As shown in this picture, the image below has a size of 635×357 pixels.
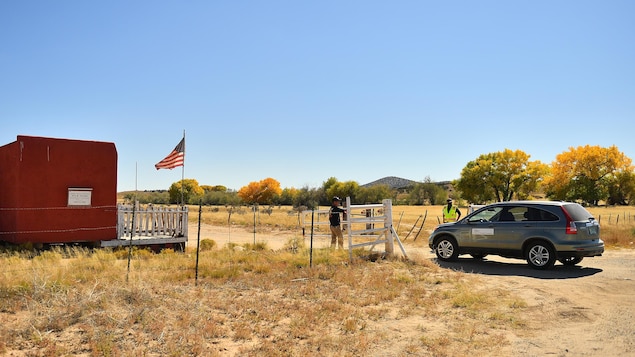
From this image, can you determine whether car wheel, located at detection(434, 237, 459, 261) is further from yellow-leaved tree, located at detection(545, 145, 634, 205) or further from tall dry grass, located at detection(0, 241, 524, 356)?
yellow-leaved tree, located at detection(545, 145, 634, 205)

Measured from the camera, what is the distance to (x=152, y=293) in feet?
26.3

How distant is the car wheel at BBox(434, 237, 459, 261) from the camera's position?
1352 cm

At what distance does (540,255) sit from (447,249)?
98.4 inches

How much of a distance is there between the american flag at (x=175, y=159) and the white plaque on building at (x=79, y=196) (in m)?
3.43

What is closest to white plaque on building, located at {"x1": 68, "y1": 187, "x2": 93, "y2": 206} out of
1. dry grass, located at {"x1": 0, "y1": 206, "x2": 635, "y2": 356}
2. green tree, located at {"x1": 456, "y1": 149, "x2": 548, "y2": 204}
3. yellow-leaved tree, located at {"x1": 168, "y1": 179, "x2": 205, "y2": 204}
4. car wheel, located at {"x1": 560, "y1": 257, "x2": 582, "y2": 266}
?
dry grass, located at {"x1": 0, "y1": 206, "x2": 635, "y2": 356}

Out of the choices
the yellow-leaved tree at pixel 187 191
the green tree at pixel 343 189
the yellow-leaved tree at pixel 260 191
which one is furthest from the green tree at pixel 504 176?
the yellow-leaved tree at pixel 187 191

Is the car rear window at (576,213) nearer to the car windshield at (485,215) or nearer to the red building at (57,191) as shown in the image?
the car windshield at (485,215)

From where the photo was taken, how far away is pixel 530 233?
39.6ft

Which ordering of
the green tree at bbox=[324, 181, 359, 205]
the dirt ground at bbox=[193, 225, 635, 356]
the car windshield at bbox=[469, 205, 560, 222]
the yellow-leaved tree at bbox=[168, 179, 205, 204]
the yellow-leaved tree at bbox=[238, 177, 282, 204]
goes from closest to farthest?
1. the dirt ground at bbox=[193, 225, 635, 356]
2. the car windshield at bbox=[469, 205, 560, 222]
3. the yellow-leaved tree at bbox=[168, 179, 205, 204]
4. the green tree at bbox=[324, 181, 359, 205]
5. the yellow-leaved tree at bbox=[238, 177, 282, 204]

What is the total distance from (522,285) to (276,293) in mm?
5161

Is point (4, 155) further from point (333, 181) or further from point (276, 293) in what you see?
point (333, 181)

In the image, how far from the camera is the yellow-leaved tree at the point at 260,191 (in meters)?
96.6

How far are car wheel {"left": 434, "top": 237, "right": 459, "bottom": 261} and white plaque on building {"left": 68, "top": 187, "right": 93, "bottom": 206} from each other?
35.4 ft

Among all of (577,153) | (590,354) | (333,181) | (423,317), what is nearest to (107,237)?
(423,317)
